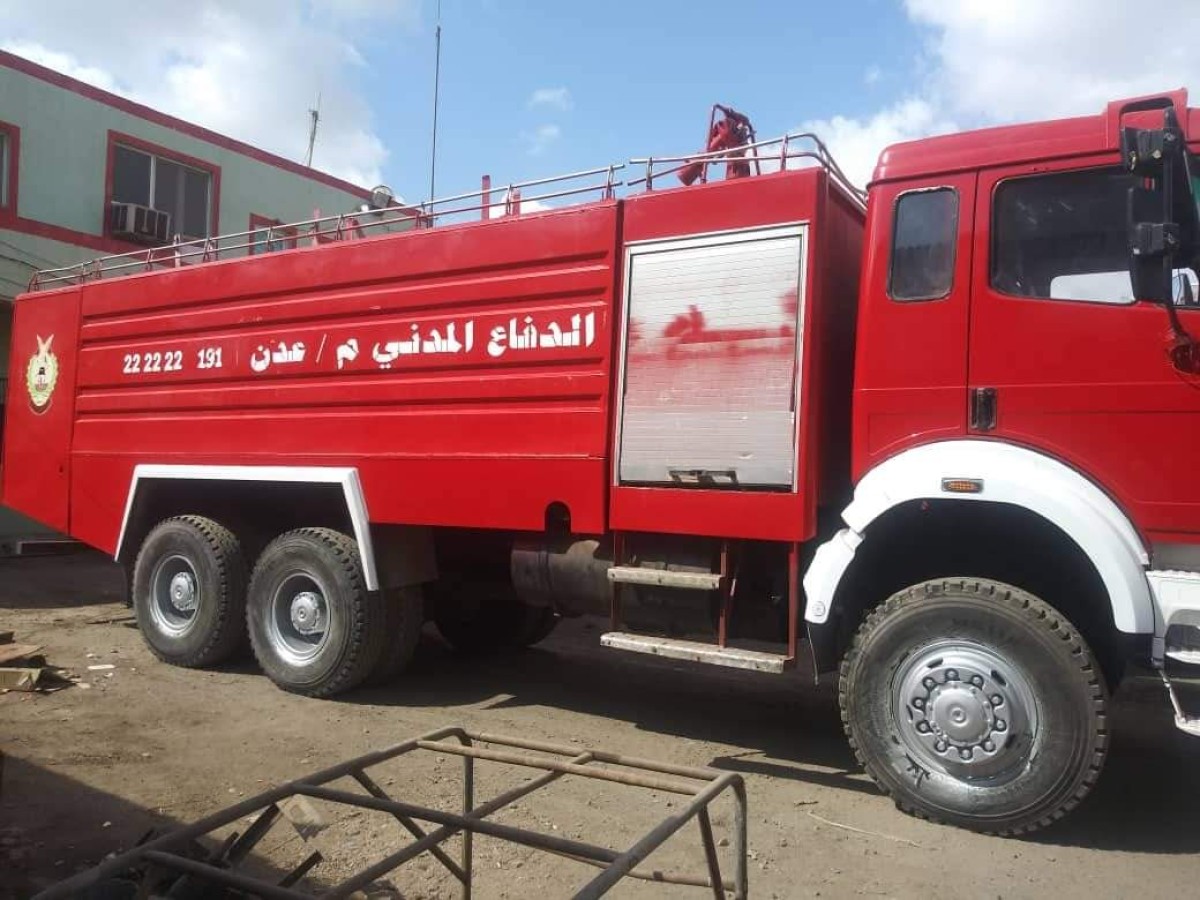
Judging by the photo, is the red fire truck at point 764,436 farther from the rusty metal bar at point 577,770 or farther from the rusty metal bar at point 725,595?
the rusty metal bar at point 577,770

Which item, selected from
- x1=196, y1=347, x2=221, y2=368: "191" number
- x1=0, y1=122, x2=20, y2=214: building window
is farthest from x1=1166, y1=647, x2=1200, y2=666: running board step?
x1=0, y1=122, x2=20, y2=214: building window

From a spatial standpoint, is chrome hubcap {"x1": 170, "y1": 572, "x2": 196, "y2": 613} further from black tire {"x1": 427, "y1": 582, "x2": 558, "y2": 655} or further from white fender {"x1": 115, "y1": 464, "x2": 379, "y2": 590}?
black tire {"x1": 427, "y1": 582, "x2": 558, "y2": 655}

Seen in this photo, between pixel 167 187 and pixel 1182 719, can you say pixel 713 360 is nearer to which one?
pixel 1182 719

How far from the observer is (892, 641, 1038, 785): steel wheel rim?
12.7 ft

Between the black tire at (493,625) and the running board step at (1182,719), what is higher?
the running board step at (1182,719)

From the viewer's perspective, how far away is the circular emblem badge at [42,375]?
25.5 feet

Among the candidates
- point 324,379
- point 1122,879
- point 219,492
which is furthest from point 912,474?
point 219,492

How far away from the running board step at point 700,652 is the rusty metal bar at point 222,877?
279cm

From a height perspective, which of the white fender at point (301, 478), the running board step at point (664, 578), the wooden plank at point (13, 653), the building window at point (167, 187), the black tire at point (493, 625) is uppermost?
the building window at point (167, 187)

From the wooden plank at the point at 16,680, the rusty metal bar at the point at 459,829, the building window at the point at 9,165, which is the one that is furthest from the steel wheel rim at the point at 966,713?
the building window at the point at 9,165

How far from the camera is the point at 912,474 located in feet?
13.5

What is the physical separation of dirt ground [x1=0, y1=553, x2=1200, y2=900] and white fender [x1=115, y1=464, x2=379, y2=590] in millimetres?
967

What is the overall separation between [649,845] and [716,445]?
110 inches

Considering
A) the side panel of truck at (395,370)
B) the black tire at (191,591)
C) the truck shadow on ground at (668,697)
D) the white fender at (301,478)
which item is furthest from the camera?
the black tire at (191,591)
